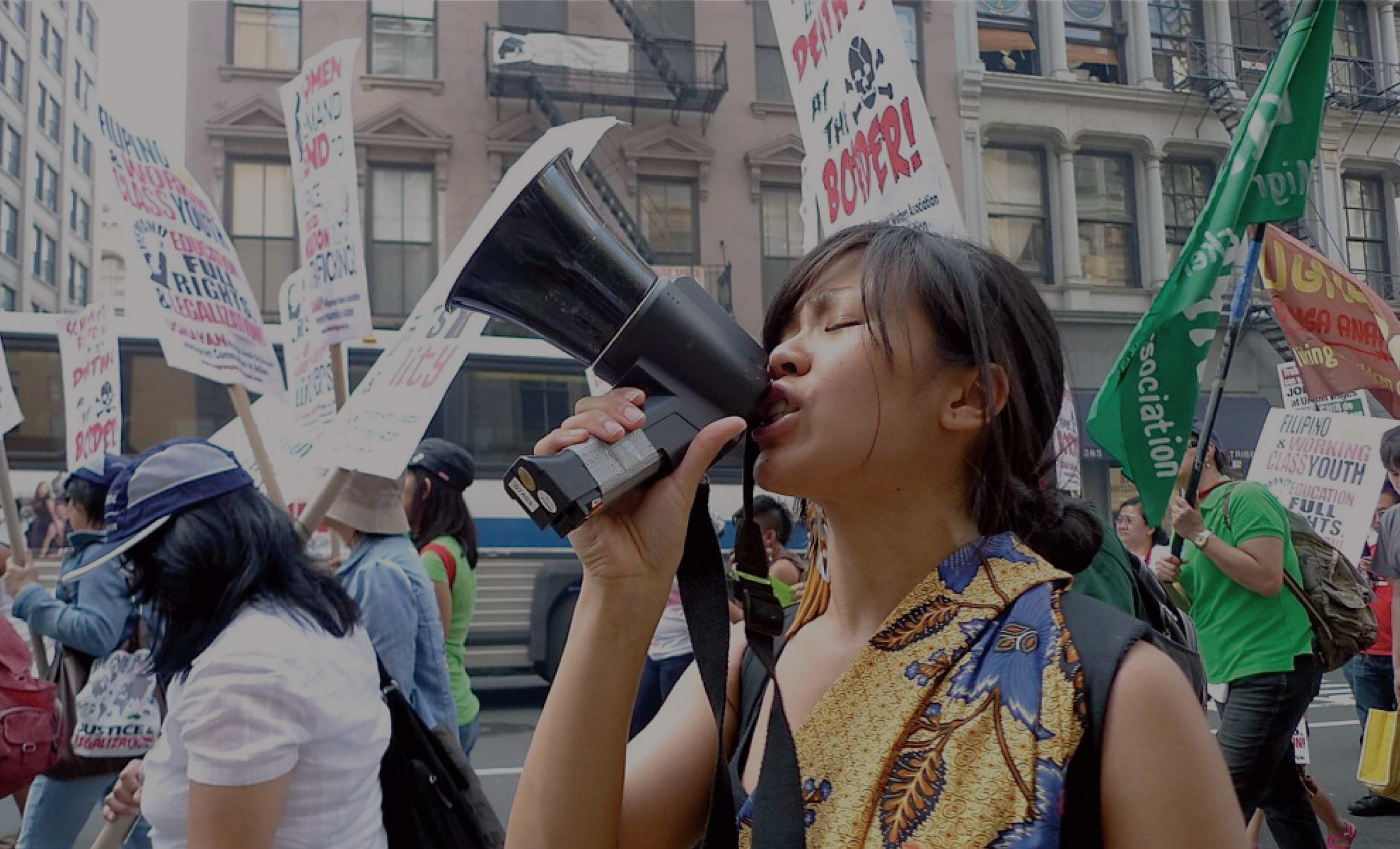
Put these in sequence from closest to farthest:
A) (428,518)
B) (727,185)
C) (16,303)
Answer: (428,518) → (727,185) → (16,303)

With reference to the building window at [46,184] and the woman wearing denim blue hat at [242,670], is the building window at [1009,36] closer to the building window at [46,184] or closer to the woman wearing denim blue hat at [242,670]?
the woman wearing denim blue hat at [242,670]

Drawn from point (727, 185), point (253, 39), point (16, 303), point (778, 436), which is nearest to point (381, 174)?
point (253, 39)

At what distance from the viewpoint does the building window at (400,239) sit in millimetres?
17016

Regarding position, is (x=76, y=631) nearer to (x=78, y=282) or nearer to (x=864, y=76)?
(x=864, y=76)

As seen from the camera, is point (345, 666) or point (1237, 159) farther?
point (1237, 159)

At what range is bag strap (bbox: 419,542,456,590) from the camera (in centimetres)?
470

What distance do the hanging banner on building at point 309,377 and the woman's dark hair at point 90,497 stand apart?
35.9 inches

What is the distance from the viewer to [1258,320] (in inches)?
735

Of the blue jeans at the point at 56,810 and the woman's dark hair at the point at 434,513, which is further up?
the woman's dark hair at the point at 434,513

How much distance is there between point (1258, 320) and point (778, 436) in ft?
64.9

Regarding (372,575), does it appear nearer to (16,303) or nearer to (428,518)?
(428,518)

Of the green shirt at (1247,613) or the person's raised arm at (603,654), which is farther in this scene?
the green shirt at (1247,613)

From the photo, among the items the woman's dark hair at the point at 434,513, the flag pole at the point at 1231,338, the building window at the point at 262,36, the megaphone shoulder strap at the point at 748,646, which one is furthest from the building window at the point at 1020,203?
the megaphone shoulder strap at the point at 748,646

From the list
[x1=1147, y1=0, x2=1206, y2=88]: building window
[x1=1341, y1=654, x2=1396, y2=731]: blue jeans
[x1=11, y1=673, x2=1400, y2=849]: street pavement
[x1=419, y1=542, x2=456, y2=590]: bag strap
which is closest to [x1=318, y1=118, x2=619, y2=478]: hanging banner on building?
[x1=419, y1=542, x2=456, y2=590]: bag strap
